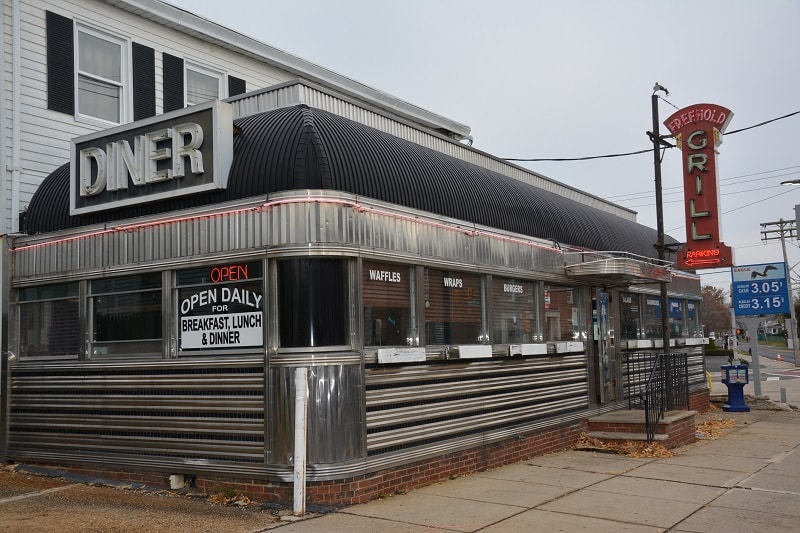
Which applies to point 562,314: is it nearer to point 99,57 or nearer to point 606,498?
point 606,498

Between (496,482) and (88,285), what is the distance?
5.73 m

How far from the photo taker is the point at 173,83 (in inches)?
558

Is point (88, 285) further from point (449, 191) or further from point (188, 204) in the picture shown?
point (449, 191)

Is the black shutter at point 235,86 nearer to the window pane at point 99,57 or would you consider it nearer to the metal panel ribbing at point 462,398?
the window pane at point 99,57

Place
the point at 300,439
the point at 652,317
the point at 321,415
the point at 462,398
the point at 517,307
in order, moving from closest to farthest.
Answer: the point at 300,439 < the point at 321,415 < the point at 462,398 < the point at 517,307 < the point at 652,317

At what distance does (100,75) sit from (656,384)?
413 inches

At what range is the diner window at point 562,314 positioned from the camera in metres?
13.1

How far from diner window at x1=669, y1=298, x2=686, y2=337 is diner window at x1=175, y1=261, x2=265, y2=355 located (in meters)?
12.4

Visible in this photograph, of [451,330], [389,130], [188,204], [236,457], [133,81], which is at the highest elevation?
[133,81]

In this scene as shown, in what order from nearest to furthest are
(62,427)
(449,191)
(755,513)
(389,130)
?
(755,513), (62,427), (449,191), (389,130)

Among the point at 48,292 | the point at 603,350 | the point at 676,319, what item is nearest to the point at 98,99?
the point at 48,292

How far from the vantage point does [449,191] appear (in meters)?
10.9

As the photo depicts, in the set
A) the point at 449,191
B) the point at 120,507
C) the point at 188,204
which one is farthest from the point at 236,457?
the point at 449,191

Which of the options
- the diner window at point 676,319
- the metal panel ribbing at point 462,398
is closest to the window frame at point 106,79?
the metal panel ribbing at point 462,398
